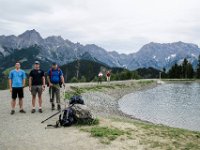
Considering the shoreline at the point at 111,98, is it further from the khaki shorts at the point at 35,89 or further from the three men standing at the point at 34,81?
the khaki shorts at the point at 35,89

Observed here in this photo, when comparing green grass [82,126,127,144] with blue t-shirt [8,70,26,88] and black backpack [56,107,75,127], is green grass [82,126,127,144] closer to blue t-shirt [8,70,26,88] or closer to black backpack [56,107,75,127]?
black backpack [56,107,75,127]

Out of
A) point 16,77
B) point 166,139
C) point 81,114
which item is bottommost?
point 166,139

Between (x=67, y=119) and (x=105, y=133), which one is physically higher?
(x=67, y=119)

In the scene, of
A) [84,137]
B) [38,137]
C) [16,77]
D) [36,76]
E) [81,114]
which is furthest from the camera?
[36,76]

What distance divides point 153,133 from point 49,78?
28.1ft

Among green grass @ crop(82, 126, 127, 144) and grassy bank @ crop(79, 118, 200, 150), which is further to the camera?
green grass @ crop(82, 126, 127, 144)

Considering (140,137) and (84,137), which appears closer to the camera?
(84,137)

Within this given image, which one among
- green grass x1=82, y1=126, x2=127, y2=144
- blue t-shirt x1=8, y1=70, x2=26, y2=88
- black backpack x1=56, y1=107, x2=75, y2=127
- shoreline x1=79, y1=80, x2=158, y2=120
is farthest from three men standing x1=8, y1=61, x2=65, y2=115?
green grass x1=82, y1=126, x2=127, y2=144

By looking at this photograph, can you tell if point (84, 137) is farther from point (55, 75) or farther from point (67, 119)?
point (55, 75)

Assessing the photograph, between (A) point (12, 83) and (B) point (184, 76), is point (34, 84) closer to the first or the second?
(A) point (12, 83)

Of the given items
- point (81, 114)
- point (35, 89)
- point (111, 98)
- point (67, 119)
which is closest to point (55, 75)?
point (35, 89)

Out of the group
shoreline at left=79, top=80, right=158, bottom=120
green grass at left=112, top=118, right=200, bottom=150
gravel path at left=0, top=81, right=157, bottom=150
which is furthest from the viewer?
shoreline at left=79, top=80, right=158, bottom=120

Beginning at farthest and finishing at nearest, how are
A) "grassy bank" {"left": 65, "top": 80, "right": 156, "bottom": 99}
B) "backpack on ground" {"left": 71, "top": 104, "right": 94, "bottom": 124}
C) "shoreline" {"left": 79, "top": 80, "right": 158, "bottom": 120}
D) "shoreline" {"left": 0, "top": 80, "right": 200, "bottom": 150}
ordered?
"grassy bank" {"left": 65, "top": 80, "right": 156, "bottom": 99}, "shoreline" {"left": 79, "top": 80, "right": 158, "bottom": 120}, "backpack on ground" {"left": 71, "top": 104, "right": 94, "bottom": 124}, "shoreline" {"left": 0, "top": 80, "right": 200, "bottom": 150}

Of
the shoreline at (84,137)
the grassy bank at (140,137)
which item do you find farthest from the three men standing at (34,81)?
the grassy bank at (140,137)
